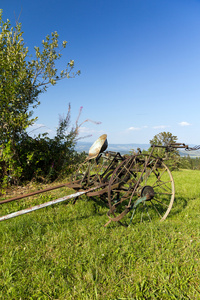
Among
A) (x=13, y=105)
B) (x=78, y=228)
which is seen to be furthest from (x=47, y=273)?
(x=13, y=105)

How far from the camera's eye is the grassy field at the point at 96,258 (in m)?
2.57

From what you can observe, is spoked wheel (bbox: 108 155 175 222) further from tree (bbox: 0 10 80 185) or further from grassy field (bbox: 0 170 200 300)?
tree (bbox: 0 10 80 185)

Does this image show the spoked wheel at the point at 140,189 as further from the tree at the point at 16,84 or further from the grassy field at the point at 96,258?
the tree at the point at 16,84

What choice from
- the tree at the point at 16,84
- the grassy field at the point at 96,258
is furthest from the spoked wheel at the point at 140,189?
the tree at the point at 16,84

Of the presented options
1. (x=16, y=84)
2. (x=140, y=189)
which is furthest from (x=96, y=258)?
(x=16, y=84)

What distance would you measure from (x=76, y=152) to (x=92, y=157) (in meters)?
4.46

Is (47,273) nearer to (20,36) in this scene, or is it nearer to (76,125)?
(76,125)

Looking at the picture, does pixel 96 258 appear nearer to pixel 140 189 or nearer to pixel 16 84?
pixel 140 189

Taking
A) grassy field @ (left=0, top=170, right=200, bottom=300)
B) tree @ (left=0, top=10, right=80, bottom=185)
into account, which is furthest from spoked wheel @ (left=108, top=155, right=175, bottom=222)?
tree @ (left=0, top=10, right=80, bottom=185)

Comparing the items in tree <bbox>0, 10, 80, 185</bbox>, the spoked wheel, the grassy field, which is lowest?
the grassy field

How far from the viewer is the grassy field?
2572 millimetres

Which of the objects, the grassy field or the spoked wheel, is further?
the spoked wheel

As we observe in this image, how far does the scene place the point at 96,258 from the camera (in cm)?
315

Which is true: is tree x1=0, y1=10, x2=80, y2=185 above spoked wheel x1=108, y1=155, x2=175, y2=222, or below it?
above
